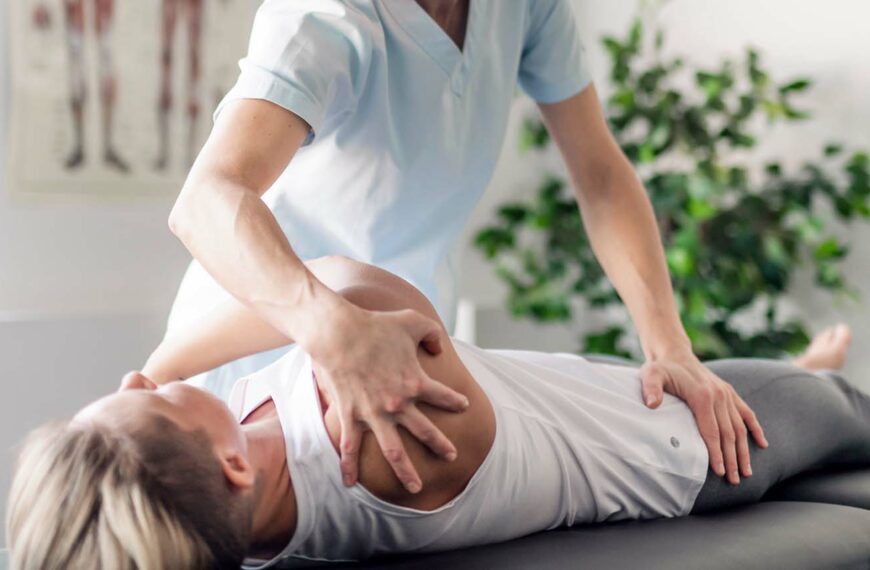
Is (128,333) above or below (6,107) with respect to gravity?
below

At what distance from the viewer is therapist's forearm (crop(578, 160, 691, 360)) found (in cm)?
183

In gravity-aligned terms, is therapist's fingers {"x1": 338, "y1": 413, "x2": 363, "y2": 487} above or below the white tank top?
above

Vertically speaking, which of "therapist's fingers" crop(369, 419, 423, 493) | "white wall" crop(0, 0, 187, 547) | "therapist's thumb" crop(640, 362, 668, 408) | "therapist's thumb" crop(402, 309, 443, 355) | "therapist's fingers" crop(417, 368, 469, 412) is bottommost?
"white wall" crop(0, 0, 187, 547)

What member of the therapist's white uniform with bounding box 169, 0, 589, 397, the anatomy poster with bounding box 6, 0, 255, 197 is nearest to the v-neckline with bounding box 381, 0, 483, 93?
the therapist's white uniform with bounding box 169, 0, 589, 397

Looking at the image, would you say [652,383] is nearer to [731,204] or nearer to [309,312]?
[309,312]

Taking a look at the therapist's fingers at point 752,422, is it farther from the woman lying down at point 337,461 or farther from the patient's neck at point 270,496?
the patient's neck at point 270,496

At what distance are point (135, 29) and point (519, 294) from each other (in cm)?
160

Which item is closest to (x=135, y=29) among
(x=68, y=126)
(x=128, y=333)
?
(x=68, y=126)

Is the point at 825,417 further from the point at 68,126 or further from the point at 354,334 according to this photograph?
the point at 68,126

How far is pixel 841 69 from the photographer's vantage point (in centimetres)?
340

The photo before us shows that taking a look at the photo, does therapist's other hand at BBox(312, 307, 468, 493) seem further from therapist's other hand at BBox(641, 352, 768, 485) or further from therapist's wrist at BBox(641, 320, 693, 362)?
therapist's wrist at BBox(641, 320, 693, 362)

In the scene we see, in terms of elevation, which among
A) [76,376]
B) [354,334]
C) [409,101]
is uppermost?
[409,101]

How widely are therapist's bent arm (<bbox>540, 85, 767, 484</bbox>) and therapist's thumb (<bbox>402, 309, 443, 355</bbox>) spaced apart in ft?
1.65

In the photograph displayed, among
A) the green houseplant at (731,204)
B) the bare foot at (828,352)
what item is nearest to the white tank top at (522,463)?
the bare foot at (828,352)
